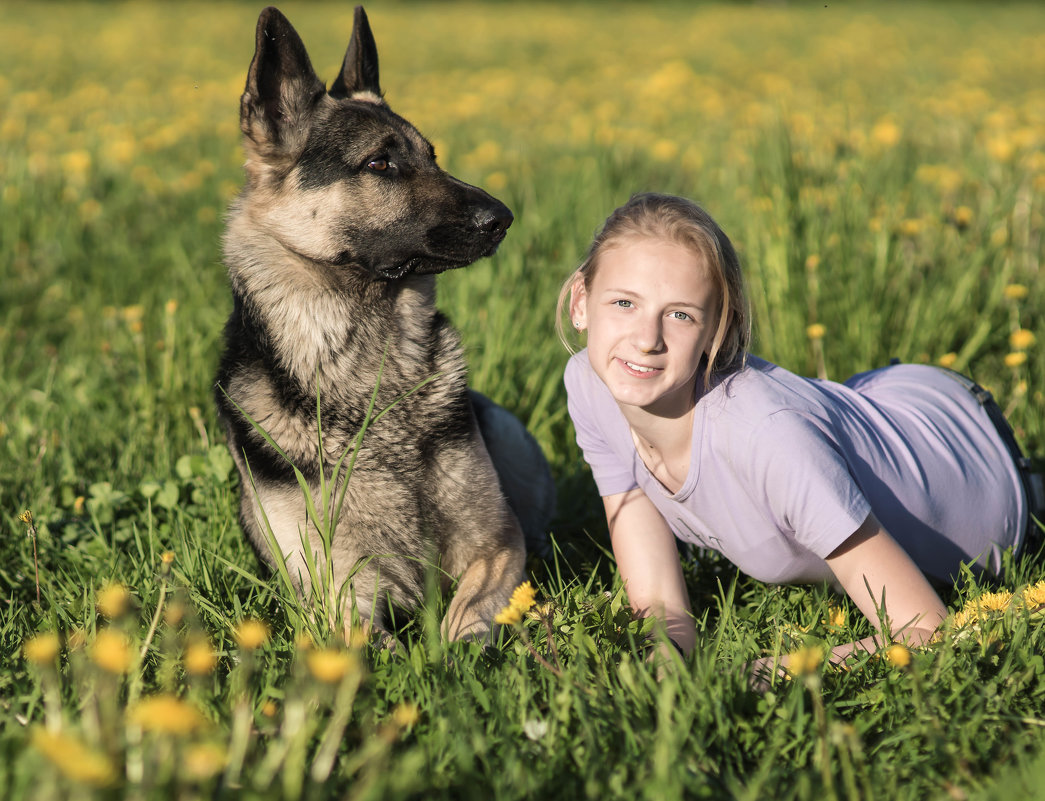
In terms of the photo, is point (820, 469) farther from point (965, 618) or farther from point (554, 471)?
point (554, 471)

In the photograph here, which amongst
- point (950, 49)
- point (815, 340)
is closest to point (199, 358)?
point (815, 340)

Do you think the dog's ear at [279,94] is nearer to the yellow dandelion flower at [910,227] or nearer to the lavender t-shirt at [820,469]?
the lavender t-shirt at [820,469]

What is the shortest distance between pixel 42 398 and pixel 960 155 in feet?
19.1

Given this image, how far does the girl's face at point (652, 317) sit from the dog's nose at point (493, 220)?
531mm

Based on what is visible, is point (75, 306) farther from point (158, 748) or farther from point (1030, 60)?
point (1030, 60)

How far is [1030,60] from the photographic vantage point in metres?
12.5

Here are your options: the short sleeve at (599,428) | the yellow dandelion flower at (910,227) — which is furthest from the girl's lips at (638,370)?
the yellow dandelion flower at (910,227)

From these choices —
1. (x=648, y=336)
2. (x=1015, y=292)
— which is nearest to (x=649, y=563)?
(x=648, y=336)

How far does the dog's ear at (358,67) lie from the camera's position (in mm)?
3162

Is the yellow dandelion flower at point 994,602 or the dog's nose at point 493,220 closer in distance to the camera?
the yellow dandelion flower at point 994,602

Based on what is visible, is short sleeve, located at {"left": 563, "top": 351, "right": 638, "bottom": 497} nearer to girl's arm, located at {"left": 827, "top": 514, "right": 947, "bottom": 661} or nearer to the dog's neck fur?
the dog's neck fur

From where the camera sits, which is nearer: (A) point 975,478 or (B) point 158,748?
(B) point 158,748

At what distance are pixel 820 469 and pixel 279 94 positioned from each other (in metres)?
2.00

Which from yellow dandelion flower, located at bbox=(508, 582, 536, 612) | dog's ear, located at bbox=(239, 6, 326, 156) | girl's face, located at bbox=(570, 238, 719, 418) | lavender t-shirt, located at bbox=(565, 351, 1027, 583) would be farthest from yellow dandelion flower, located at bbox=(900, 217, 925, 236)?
yellow dandelion flower, located at bbox=(508, 582, 536, 612)
